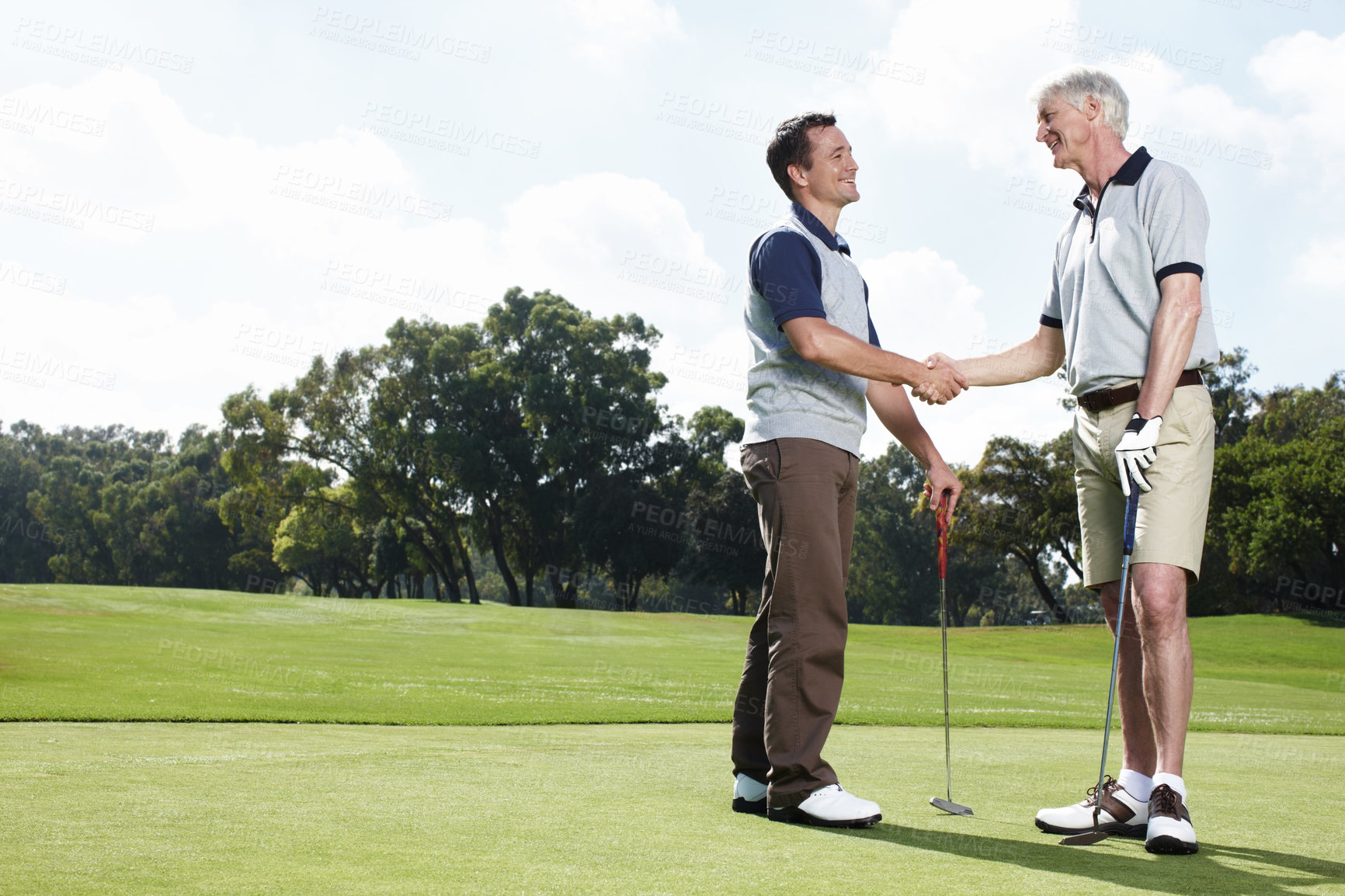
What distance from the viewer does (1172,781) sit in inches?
122

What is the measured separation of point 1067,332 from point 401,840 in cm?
291

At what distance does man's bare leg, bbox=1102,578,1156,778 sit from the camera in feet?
12.0

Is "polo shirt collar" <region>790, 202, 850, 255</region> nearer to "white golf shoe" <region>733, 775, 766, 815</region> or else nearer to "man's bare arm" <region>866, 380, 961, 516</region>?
"man's bare arm" <region>866, 380, 961, 516</region>

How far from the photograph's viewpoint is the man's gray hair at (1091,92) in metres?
3.84

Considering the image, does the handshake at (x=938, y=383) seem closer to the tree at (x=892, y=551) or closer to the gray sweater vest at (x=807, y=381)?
the gray sweater vest at (x=807, y=381)

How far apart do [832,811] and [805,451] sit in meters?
1.18

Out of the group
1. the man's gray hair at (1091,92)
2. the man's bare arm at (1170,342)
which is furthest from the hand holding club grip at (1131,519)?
the man's gray hair at (1091,92)

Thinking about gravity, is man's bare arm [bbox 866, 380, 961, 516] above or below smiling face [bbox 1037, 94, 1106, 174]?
below

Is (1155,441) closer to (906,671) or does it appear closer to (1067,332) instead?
(1067,332)

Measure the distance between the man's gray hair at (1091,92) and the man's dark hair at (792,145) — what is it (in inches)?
31.6

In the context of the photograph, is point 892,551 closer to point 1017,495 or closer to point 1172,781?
point 1017,495

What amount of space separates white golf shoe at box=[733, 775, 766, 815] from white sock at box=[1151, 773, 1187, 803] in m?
1.19

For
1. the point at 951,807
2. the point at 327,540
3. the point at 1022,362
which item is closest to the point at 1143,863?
the point at 951,807

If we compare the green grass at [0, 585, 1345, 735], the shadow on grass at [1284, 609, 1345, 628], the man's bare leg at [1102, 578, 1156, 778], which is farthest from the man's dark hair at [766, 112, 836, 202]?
the shadow on grass at [1284, 609, 1345, 628]
